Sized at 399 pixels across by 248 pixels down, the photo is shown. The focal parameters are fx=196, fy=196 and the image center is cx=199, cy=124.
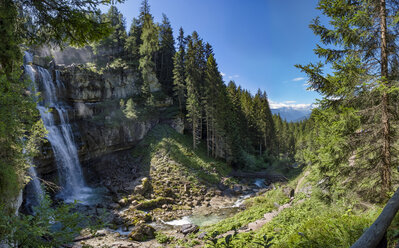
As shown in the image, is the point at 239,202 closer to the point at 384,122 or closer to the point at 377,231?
the point at 384,122

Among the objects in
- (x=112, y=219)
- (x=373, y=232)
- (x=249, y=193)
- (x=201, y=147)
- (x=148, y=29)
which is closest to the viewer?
(x=373, y=232)

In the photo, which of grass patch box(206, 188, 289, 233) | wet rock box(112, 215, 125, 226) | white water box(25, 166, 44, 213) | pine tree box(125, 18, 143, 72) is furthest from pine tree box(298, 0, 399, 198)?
pine tree box(125, 18, 143, 72)

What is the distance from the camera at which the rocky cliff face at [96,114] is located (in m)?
25.4

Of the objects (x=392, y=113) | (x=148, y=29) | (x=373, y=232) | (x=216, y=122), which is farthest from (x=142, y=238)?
(x=148, y=29)

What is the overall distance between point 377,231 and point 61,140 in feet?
86.7

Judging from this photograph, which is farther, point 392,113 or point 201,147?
point 201,147

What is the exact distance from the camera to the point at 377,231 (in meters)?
2.99

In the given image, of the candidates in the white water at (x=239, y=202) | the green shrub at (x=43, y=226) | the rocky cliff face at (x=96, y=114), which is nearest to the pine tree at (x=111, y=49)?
the rocky cliff face at (x=96, y=114)

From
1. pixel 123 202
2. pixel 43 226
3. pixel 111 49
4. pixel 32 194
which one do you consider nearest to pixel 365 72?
pixel 43 226

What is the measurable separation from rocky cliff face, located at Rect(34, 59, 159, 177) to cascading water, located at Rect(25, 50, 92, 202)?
80 centimetres

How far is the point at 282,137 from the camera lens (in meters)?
57.4

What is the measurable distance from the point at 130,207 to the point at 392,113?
63.5 feet

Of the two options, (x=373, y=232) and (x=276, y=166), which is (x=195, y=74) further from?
(x=373, y=232)

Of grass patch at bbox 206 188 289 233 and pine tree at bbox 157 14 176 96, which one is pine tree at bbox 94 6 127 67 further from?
grass patch at bbox 206 188 289 233
